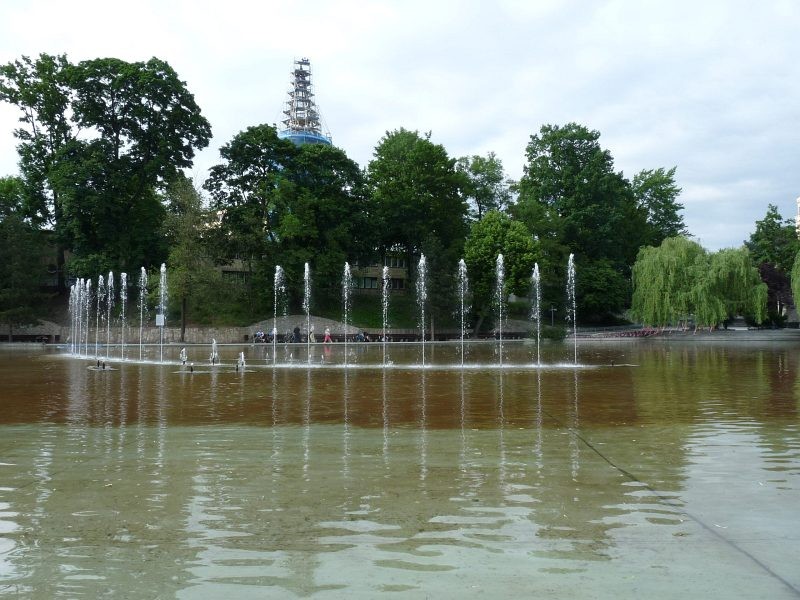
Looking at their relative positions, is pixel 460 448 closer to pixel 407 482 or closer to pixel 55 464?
pixel 407 482

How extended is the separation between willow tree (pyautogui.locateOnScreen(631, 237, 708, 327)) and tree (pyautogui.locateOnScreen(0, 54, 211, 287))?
41199 millimetres

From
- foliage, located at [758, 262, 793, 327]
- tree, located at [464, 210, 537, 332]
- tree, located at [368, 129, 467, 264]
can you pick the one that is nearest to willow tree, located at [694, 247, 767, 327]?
foliage, located at [758, 262, 793, 327]

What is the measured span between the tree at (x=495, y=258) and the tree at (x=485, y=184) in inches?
539

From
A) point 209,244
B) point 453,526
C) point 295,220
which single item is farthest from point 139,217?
point 453,526

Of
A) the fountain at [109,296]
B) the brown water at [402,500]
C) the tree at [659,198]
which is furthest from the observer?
the tree at [659,198]

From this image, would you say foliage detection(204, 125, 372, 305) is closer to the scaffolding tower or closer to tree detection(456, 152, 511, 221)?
tree detection(456, 152, 511, 221)

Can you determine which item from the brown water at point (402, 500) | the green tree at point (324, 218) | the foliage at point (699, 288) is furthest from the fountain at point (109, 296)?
the foliage at point (699, 288)

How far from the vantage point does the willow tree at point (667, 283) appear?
5412cm

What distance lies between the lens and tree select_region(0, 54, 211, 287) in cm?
5553

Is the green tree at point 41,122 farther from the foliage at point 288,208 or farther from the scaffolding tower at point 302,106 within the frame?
the scaffolding tower at point 302,106

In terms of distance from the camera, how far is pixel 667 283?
5453cm

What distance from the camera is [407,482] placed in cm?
704

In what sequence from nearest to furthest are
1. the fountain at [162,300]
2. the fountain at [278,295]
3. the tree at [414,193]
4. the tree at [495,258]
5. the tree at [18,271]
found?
1. the fountain at [162,300]
2. the tree at [18,271]
3. the fountain at [278,295]
4. the tree at [495,258]
5. the tree at [414,193]

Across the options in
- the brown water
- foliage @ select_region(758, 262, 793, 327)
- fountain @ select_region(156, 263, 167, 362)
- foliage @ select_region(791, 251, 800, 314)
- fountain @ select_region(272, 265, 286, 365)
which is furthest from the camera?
foliage @ select_region(758, 262, 793, 327)
